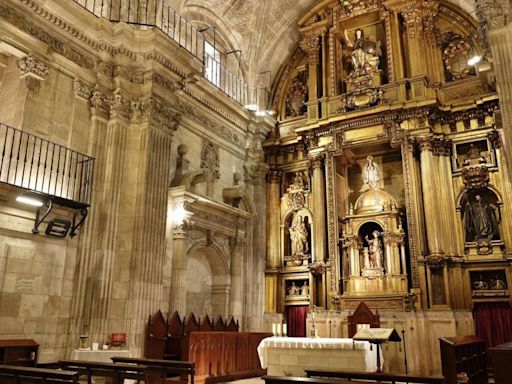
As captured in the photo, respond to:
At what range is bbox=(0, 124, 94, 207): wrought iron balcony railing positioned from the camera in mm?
8758

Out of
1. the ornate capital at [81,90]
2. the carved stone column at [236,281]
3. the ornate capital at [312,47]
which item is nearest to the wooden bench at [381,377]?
the carved stone column at [236,281]

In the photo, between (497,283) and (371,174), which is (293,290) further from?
(497,283)

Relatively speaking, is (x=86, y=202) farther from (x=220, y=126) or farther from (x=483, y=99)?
(x=483, y=99)

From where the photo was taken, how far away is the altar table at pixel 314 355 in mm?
9023

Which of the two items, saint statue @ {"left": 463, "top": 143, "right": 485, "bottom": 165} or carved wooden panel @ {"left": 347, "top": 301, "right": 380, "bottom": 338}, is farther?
saint statue @ {"left": 463, "top": 143, "right": 485, "bottom": 165}

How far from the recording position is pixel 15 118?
9.13 meters

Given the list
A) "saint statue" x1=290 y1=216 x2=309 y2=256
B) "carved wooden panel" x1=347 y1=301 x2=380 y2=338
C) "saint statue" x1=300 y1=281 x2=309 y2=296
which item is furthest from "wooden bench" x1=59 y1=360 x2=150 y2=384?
"saint statue" x1=290 y1=216 x2=309 y2=256

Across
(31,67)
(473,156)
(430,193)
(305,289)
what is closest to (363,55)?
(473,156)

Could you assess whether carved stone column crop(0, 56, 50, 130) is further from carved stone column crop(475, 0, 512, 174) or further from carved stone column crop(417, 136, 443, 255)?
carved stone column crop(417, 136, 443, 255)

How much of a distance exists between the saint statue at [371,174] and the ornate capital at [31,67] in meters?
8.87

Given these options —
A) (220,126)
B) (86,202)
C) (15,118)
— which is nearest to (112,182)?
(86,202)

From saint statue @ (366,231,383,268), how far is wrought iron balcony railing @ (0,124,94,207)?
753 cm

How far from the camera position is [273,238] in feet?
49.8

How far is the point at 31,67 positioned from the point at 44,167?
195cm
